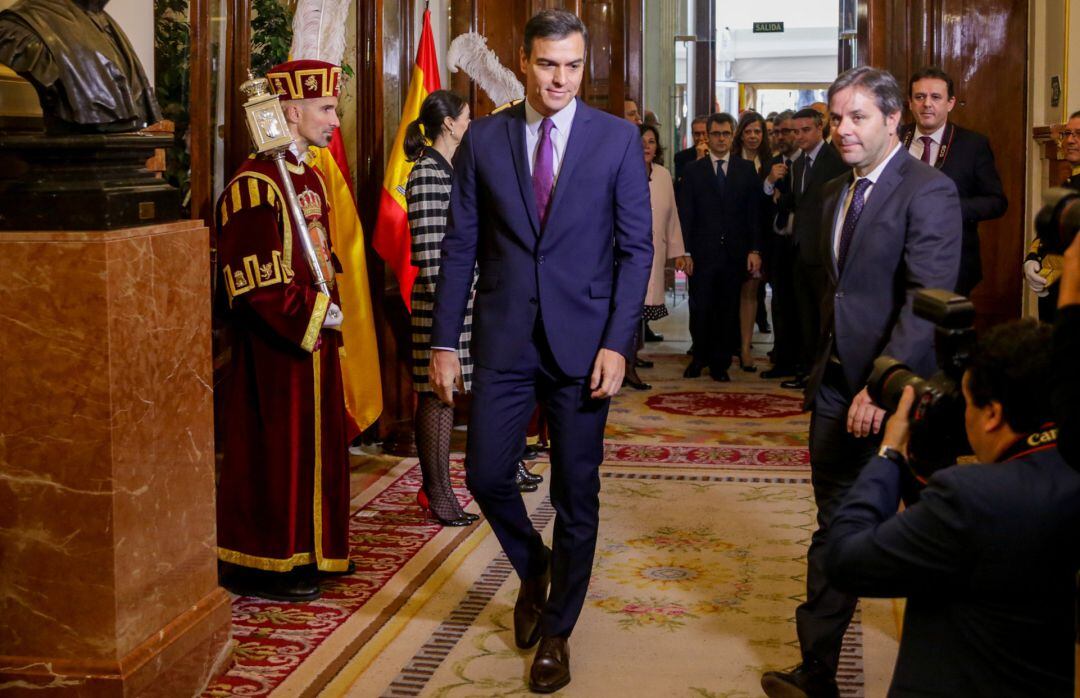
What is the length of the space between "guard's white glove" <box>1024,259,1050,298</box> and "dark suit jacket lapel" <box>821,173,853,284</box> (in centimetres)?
256

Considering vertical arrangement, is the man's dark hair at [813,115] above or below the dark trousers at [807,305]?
above

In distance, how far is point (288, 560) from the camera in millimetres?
4301

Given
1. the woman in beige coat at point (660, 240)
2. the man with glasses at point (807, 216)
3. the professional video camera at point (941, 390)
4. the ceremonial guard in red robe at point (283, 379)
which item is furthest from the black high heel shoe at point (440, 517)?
the woman in beige coat at point (660, 240)

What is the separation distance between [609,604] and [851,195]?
156 cm

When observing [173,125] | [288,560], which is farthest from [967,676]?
[173,125]

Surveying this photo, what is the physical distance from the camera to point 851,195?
3.46 meters

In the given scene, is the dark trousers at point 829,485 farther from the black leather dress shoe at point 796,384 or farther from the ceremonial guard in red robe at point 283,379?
the black leather dress shoe at point 796,384

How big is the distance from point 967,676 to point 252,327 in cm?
270

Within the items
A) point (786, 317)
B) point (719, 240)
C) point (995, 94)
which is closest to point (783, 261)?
point (786, 317)

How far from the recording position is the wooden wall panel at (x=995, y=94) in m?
8.09

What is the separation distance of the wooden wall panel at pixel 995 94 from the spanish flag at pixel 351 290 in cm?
407

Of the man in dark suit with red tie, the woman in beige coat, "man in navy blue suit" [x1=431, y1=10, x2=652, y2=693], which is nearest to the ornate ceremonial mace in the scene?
"man in navy blue suit" [x1=431, y1=10, x2=652, y2=693]

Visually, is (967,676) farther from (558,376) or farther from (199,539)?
(199,539)

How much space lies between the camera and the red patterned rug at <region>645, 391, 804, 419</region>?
7625 mm
